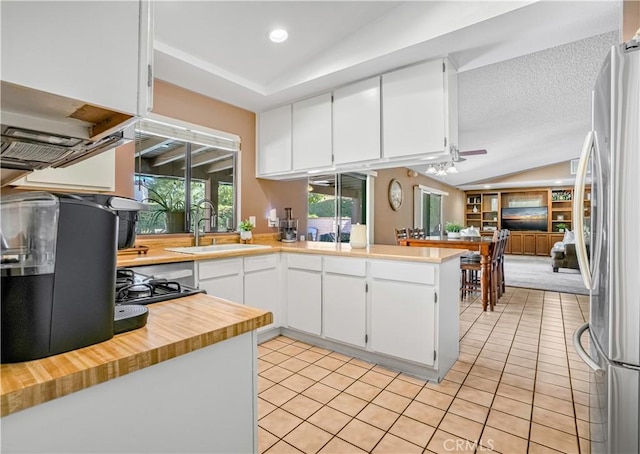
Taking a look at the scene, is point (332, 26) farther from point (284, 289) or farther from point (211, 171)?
point (284, 289)

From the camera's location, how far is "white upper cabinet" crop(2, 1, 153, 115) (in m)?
0.63

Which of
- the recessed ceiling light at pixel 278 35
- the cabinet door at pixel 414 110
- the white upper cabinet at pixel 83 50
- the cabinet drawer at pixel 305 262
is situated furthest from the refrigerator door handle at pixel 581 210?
the recessed ceiling light at pixel 278 35

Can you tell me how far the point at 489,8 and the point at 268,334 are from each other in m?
3.02

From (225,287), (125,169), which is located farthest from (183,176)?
(225,287)

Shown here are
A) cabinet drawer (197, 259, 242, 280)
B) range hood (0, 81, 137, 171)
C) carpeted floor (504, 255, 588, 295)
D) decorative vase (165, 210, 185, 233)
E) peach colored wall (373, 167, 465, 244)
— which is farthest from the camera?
peach colored wall (373, 167, 465, 244)

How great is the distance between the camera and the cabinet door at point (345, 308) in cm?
263

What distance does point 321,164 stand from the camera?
321 centimetres

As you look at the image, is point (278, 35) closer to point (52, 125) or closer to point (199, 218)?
point (199, 218)

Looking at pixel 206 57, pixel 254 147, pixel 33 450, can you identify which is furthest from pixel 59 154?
pixel 254 147

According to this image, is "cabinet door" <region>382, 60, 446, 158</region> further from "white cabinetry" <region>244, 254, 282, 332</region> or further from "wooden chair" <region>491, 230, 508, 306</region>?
"wooden chair" <region>491, 230, 508, 306</region>

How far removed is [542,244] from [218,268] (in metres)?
11.7

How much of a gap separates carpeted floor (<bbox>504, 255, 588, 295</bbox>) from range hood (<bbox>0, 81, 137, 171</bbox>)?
639cm

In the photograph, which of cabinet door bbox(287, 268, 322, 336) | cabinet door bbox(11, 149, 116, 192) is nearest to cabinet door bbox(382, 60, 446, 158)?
cabinet door bbox(287, 268, 322, 336)

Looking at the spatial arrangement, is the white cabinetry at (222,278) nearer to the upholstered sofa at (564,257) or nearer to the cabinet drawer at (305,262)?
the cabinet drawer at (305,262)
